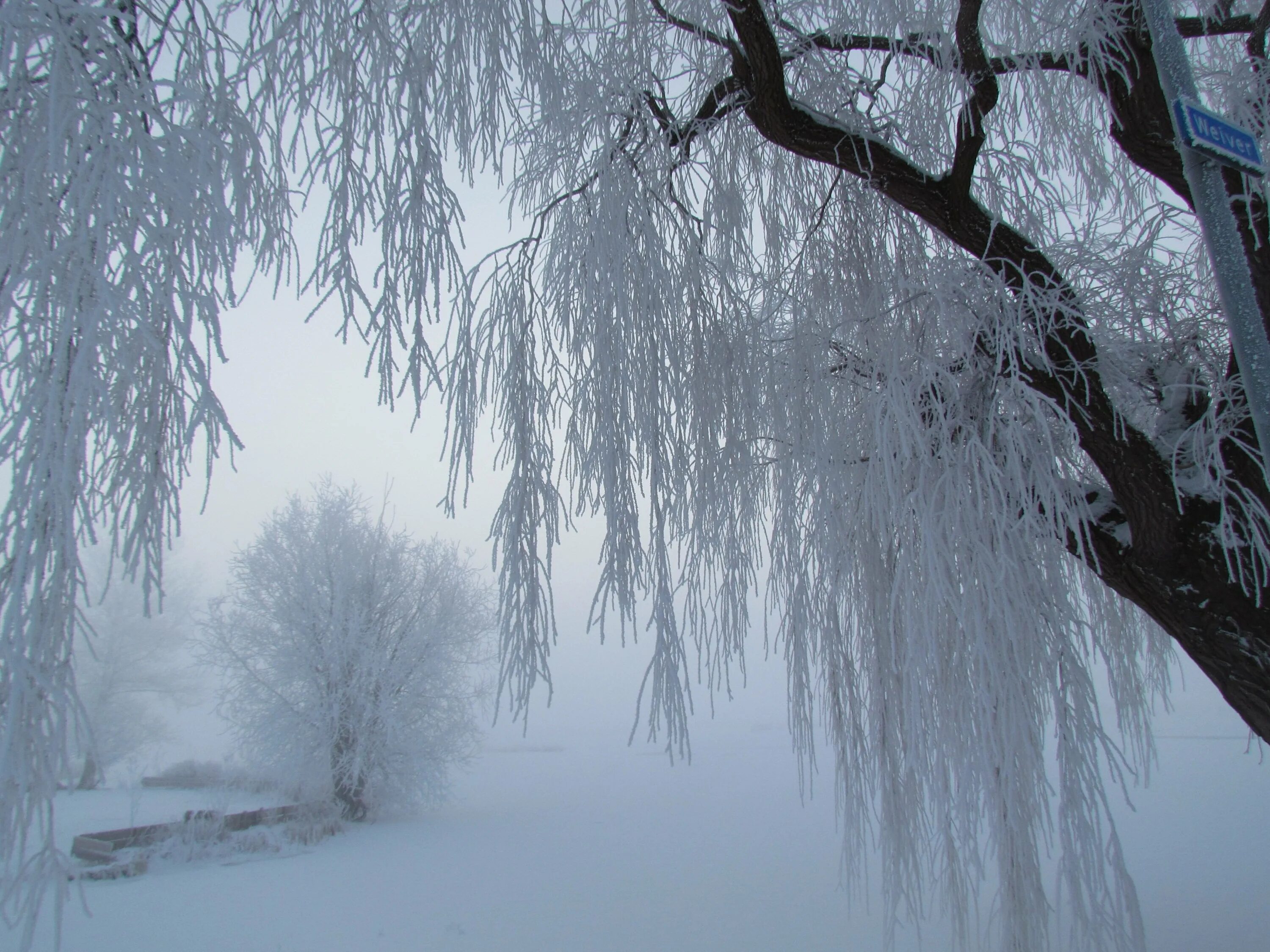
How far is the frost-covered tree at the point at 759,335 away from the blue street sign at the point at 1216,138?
1.36 feet

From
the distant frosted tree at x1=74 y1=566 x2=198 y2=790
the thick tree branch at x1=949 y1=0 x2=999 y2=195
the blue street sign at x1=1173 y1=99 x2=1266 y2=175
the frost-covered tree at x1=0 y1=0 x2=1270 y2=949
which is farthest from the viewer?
the distant frosted tree at x1=74 y1=566 x2=198 y2=790

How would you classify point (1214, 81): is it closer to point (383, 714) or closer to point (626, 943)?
point (626, 943)

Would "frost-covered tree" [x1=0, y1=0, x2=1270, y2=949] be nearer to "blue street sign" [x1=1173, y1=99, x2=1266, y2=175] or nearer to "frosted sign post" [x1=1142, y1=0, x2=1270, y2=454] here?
"frosted sign post" [x1=1142, y1=0, x2=1270, y2=454]

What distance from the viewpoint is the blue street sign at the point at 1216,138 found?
1172 millimetres

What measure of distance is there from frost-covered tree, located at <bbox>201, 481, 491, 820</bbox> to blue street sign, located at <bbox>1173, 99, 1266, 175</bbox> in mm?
5958

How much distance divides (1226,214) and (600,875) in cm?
396

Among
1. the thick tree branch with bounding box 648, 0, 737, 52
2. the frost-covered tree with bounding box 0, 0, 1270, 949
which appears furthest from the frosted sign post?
the thick tree branch with bounding box 648, 0, 737, 52

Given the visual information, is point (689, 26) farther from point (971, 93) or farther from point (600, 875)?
point (600, 875)

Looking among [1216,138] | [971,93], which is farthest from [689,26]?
[1216,138]

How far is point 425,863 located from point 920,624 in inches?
147

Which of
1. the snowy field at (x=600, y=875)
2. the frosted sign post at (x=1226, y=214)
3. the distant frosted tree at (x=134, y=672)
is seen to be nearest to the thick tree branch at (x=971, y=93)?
the frosted sign post at (x=1226, y=214)

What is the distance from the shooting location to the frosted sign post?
3.89ft

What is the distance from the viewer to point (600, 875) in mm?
3910

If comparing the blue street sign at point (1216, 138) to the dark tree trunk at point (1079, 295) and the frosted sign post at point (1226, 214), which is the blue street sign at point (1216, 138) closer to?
the frosted sign post at point (1226, 214)
